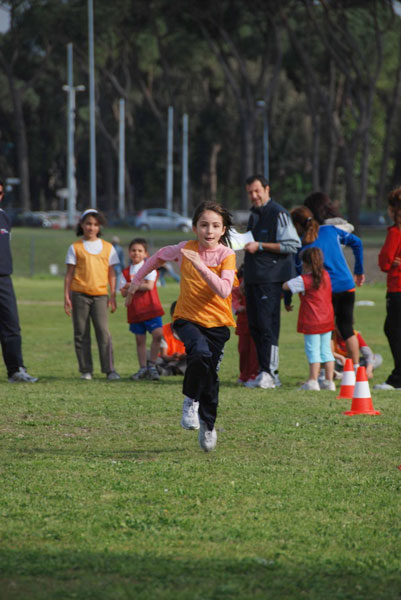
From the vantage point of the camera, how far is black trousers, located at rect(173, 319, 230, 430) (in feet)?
21.0

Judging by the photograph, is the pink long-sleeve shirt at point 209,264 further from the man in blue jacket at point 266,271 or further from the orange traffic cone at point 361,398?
the man in blue jacket at point 266,271

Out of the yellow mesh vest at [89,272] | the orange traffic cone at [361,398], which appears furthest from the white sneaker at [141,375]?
the orange traffic cone at [361,398]

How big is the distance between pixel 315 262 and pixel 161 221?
4976cm

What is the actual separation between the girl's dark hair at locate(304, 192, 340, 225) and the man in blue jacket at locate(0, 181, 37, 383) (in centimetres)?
330

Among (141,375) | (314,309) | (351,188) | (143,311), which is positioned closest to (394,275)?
(314,309)

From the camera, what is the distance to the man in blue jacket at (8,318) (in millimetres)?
10305

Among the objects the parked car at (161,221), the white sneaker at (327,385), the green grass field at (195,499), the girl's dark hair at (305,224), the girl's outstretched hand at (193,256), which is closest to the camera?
the green grass field at (195,499)

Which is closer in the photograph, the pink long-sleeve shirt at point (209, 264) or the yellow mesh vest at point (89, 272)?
the pink long-sleeve shirt at point (209, 264)

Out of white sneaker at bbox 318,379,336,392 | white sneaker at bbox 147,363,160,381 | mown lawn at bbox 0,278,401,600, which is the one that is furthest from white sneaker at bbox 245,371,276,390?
white sneaker at bbox 147,363,160,381

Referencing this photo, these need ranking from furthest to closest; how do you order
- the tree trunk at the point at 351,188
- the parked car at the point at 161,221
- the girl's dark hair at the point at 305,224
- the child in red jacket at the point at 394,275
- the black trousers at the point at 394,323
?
the parked car at the point at 161,221 < the tree trunk at the point at 351,188 < the girl's dark hair at the point at 305,224 < the black trousers at the point at 394,323 < the child in red jacket at the point at 394,275

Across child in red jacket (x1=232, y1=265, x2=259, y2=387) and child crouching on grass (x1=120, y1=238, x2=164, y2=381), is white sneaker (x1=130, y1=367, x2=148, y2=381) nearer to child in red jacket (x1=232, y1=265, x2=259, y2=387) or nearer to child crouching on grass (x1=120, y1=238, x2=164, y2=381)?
child crouching on grass (x1=120, y1=238, x2=164, y2=381)

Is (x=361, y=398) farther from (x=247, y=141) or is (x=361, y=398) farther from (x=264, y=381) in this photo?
(x=247, y=141)

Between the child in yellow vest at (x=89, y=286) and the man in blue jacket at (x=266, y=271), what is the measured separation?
1612mm

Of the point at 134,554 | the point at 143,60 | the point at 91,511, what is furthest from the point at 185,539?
the point at 143,60
